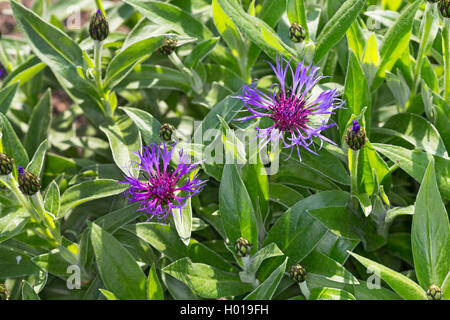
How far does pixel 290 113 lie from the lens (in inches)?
60.1

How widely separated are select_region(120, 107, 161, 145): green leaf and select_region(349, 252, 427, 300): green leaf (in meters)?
0.71

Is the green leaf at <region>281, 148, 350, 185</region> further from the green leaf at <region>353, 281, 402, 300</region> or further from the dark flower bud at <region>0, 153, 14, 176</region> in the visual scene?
the dark flower bud at <region>0, 153, 14, 176</region>

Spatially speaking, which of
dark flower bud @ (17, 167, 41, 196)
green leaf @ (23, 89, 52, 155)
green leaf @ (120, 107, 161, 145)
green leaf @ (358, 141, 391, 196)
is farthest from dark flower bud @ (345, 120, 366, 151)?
green leaf @ (23, 89, 52, 155)

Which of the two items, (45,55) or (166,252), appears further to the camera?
(45,55)

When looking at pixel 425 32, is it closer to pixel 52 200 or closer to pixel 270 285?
pixel 270 285

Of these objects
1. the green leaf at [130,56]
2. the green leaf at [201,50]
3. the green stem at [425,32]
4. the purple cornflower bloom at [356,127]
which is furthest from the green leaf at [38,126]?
the green stem at [425,32]

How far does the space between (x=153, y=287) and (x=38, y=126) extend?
34.1 inches

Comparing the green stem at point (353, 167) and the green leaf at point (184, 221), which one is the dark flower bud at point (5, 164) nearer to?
the green leaf at point (184, 221)

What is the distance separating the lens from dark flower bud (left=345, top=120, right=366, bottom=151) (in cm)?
139

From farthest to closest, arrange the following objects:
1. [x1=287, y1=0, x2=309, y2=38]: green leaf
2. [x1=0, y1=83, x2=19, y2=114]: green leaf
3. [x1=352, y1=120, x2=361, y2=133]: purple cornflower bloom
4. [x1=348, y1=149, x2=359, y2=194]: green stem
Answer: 1. [x1=0, y1=83, x2=19, y2=114]: green leaf
2. [x1=287, y1=0, x2=309, y2=38]: green leaf
3. [x1=348, y1=149, x2=359, y2=194]: green stem
4. [x1=352, y1=120, x2=361, y2=133]: purple cornflower bloom

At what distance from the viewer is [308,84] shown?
156 cm

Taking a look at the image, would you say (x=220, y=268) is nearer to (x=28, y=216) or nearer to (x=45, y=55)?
(x=28, y=216)
